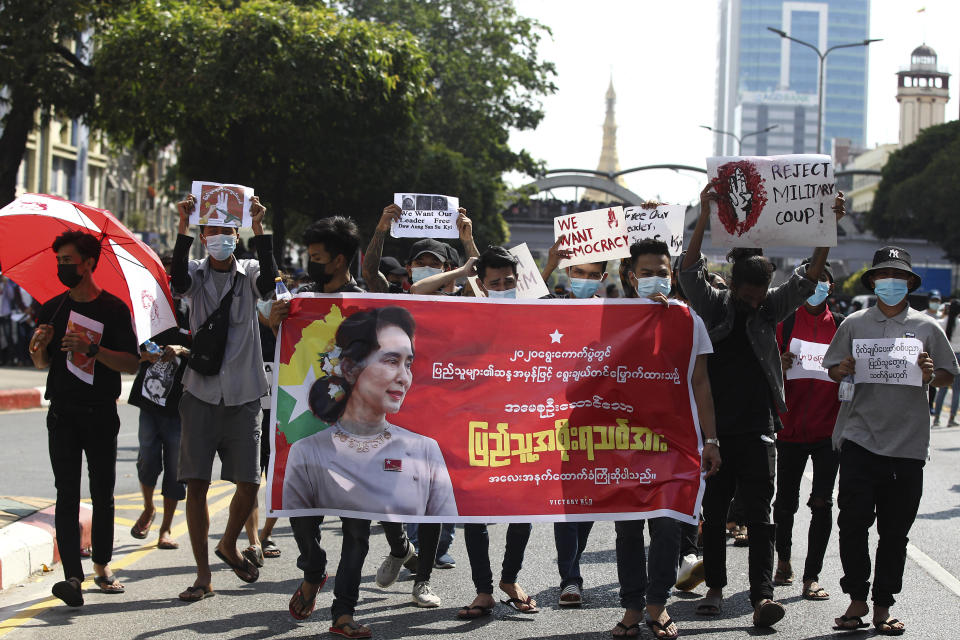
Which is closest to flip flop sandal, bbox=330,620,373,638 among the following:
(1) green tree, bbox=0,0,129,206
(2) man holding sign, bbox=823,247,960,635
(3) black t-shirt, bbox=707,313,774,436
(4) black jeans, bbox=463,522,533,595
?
(4) black jeans, bbox=463,522,533,595

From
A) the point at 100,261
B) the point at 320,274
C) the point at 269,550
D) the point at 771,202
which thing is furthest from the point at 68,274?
the point at 771,202

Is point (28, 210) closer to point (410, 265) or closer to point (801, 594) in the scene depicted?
point (410, 265)

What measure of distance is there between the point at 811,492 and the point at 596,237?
1995 mm

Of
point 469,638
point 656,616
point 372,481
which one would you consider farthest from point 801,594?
point 372,481

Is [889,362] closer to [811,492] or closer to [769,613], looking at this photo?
[811,492]

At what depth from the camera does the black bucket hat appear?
6543 millimetres

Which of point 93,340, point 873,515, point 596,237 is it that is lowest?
point 873,515

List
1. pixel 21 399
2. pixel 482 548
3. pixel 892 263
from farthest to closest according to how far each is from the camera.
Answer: pixel 21 399 < pixel 892 263 < pixel 482 548

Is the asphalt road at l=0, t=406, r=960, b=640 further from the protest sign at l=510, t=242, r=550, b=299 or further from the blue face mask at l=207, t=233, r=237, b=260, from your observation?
the blue face mask at l=207, t=233, r=237, b=260

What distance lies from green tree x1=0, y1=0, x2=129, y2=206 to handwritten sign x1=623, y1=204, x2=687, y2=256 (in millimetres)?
19973

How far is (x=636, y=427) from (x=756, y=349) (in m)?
0.76

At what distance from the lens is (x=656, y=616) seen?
5.99 metres

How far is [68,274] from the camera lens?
6.54 m

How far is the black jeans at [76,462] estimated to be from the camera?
6.50 metres
